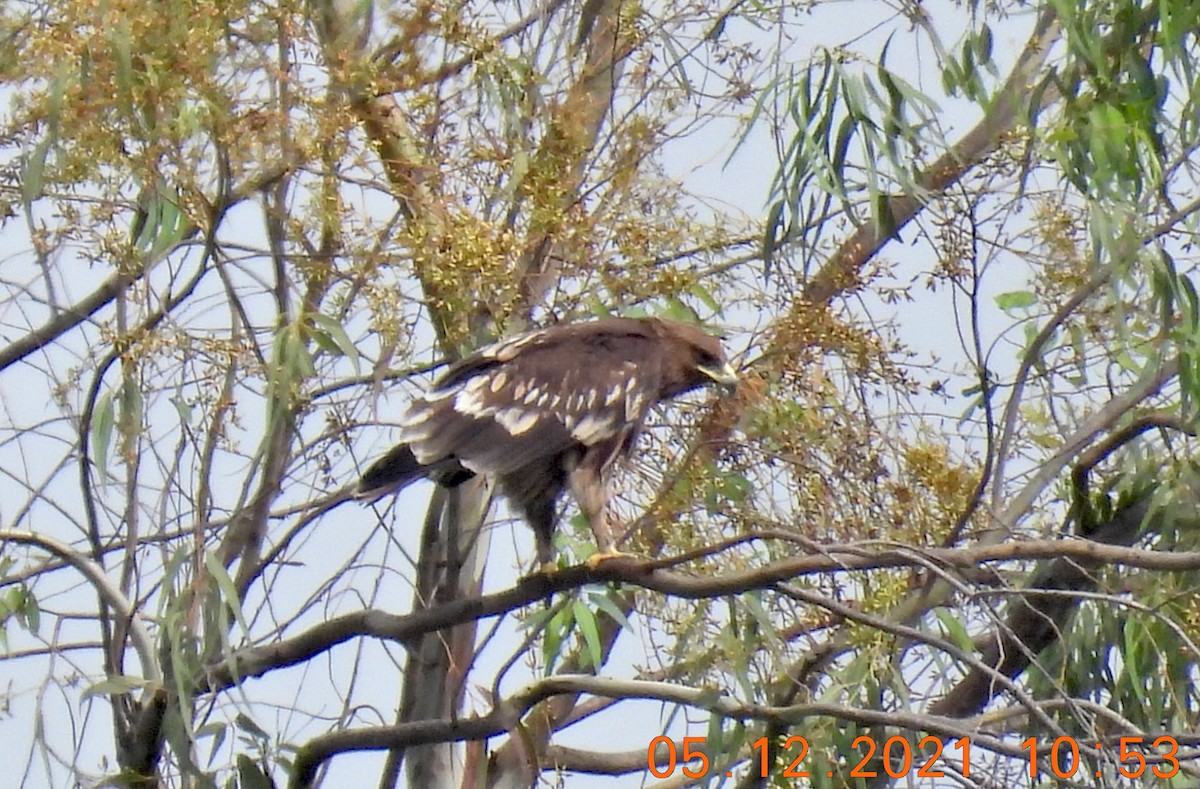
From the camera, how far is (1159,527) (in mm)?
2561

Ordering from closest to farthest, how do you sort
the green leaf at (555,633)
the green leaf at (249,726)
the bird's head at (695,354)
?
the green leaf at (249,726), the bird's head at (695,354), the green leaf at (555,633)

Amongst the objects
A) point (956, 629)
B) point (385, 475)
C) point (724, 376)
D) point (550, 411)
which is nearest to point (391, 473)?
point (385, 475)

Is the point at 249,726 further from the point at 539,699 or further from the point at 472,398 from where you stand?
the point at 472,398

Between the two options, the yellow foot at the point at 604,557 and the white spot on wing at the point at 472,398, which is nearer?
the yellow foot at the point at 604,557

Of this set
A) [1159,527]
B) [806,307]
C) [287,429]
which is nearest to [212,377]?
[287,429]

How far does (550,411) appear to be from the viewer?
2.31 meters

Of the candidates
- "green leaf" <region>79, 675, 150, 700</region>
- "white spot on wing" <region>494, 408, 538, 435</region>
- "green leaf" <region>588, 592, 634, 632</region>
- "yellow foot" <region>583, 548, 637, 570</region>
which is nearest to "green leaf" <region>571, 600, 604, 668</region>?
"green leaf" <region>588, 592, 634, 632</region>

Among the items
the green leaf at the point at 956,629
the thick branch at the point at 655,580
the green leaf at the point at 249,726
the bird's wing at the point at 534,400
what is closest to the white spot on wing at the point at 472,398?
the bird's wing at the point at 534,400

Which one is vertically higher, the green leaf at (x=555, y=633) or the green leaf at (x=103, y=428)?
the green leaf at (x=103, y=428)

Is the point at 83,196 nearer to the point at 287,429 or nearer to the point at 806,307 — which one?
the point at 287,429

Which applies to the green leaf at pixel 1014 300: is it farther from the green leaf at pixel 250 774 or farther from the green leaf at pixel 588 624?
the green leaf at pixel 250 774
